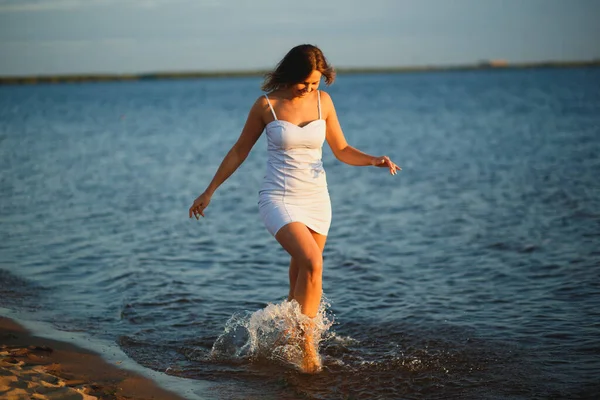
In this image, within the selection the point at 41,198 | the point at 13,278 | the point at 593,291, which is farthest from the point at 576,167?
the point at 13,278

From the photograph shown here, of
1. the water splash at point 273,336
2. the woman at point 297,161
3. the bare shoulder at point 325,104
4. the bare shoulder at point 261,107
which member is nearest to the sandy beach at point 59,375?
the water splash at point 273,336

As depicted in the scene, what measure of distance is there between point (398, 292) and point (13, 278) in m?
4.76

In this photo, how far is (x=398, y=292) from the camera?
877cm

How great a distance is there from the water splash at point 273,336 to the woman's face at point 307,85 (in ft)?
5.44

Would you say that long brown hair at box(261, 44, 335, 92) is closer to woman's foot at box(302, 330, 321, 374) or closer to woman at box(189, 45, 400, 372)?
woman at box(189, 45, 400, 372)

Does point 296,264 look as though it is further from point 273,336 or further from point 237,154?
point 237,154

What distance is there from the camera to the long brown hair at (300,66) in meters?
5.70

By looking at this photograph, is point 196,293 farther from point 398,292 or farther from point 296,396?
point 296,396

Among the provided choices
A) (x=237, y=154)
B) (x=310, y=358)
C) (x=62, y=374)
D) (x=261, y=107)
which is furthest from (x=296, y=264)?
→ (x=62, y=374)

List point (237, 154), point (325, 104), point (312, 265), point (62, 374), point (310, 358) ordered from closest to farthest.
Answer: point (312, 265), point (62, 374), point (325, 104), point (237, 154), point (310, 358)

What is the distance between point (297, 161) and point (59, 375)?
2448 millimetres

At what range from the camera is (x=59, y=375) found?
5754mm

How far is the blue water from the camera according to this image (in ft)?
20.5

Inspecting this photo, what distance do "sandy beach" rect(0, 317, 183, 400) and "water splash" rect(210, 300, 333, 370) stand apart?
986 millimetres
